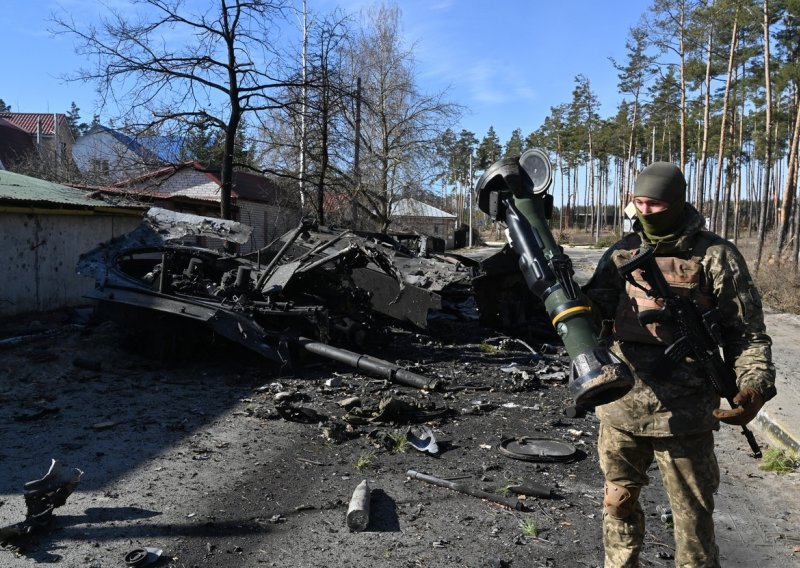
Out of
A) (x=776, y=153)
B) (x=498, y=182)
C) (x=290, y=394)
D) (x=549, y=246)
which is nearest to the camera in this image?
(x=549, y=246)

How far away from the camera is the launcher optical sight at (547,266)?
2.13 meters

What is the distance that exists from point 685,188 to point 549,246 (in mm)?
820

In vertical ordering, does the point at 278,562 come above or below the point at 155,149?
below

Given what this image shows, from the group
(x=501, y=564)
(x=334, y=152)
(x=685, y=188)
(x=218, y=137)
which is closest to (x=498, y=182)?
(x=685, y=188)

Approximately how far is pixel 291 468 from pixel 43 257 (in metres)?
9.93

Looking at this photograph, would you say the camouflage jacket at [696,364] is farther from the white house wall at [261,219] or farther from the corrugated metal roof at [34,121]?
the corrugated metal roof at [34,121]

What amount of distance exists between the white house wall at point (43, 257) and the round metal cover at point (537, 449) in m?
9.52

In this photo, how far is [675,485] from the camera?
8.86 feet

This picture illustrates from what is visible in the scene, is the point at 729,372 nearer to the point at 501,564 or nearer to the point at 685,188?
the point at 685,188

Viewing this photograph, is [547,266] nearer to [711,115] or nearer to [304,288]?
[304,288]

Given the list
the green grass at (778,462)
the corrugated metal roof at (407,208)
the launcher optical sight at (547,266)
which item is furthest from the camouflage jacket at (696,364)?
the corrugated metal roof at (407,208)

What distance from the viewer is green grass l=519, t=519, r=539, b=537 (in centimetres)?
391

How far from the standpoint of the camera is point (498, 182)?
2.54m

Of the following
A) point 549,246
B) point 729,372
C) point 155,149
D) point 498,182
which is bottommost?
point 729,372
